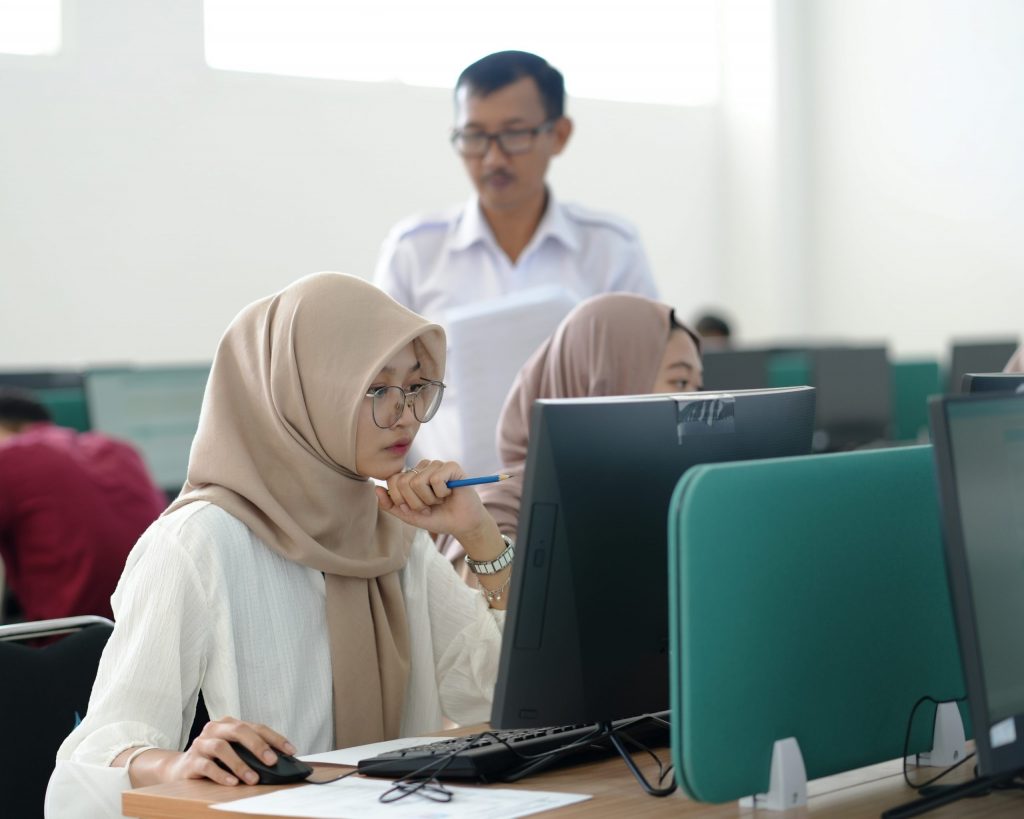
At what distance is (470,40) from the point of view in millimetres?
7469

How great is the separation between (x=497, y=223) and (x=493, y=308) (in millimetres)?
312

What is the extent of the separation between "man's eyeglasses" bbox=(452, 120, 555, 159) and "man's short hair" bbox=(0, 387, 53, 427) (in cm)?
149

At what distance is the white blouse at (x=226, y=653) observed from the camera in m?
1.47

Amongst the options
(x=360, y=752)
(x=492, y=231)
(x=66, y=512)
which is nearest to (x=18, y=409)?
(x=66, y=512)

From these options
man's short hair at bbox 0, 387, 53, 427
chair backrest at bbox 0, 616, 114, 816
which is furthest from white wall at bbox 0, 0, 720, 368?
chair backrest at bbox 0, 616, 114, 816

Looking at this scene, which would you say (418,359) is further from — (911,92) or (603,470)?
(911,92)

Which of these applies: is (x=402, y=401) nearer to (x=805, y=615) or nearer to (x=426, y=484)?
(x=426, y=484)

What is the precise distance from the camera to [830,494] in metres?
1.25

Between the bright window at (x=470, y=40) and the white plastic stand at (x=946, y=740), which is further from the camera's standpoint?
the bright window at (x=470, y=40)

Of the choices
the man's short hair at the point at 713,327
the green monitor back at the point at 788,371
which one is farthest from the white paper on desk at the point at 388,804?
the man's short hair at the point at 713,327

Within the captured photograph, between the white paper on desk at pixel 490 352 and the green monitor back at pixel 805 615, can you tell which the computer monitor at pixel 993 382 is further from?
the white paper on desk at pixel 490 352

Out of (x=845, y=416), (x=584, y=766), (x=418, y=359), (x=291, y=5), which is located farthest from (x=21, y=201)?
(x=584, y=766)

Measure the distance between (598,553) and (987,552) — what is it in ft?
1.14

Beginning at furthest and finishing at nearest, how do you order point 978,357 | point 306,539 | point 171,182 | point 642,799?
point 171,182
point 978,357
point 306,539
point 642,799
